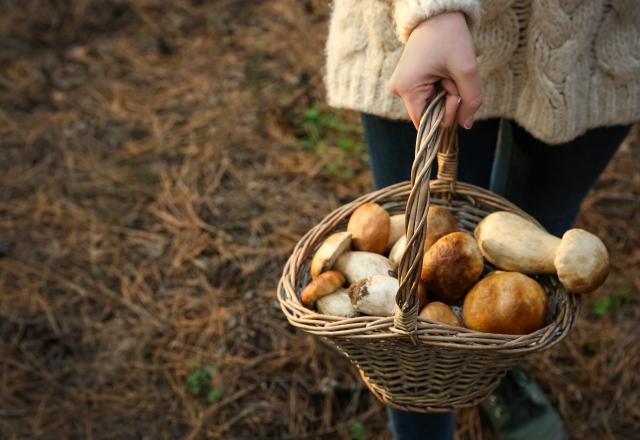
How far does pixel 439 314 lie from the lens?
2.78 ft

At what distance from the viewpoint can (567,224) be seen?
3.98 feet

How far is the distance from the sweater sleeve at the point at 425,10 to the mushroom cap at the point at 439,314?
1.15 ft

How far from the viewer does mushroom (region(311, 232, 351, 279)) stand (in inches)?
36.3

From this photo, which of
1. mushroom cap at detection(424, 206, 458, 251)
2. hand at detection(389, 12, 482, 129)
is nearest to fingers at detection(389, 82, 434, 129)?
hand at detection(389, 12, 482, 129)

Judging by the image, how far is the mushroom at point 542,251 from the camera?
0.85m

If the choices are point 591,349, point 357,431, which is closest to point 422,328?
point 357,431

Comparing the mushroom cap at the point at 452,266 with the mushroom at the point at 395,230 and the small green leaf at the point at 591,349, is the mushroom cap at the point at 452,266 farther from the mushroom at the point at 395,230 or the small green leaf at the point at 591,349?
the small green leaf at the point at 591,349

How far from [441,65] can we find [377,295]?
1.02 feet

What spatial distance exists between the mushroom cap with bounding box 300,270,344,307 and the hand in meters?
0.27

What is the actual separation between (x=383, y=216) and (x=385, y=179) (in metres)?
0.19

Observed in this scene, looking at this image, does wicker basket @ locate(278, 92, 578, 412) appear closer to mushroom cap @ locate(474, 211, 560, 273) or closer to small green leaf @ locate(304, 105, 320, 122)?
mushroom cap @ locate(474, 211, 560, 273)

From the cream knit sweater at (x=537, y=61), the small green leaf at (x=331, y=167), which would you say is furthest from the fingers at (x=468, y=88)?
the small green leaf at (x=331, y=167)

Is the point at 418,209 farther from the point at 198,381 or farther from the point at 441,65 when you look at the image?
the point at 198,381

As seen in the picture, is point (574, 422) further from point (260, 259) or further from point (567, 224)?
point (260, 259)
